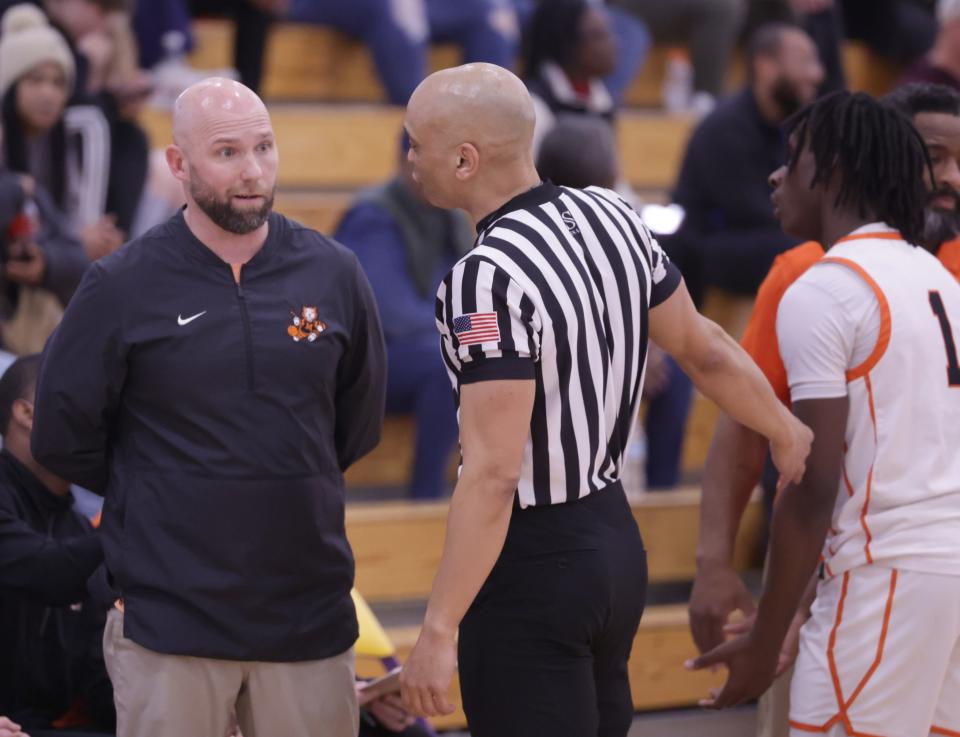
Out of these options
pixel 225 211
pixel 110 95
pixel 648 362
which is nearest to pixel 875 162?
pixel 225 211

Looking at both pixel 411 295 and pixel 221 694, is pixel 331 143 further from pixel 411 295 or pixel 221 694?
pixel 221 694

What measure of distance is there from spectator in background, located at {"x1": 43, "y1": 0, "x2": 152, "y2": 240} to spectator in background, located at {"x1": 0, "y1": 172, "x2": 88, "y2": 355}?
590mm

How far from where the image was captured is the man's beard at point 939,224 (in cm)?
262

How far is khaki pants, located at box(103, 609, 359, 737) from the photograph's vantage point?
2.13m

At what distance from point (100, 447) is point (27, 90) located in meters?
2.23

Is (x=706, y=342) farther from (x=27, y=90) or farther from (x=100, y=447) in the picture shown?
(x=27, y=90)

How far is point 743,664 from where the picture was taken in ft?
8.02

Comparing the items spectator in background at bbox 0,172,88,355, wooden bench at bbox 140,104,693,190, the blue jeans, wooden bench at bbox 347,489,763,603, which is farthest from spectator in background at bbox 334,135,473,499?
wooden bench at bbox 140,104,693,190

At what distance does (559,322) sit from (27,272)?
2.19 m

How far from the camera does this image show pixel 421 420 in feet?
13.5

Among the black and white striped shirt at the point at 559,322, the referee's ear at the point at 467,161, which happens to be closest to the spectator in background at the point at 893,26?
the black and white striped shirt at the point at 559,322

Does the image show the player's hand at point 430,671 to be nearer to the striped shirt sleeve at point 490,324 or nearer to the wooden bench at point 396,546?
the striped shirt sleeve at point 490,324

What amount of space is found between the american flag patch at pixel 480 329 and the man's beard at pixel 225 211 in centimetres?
42

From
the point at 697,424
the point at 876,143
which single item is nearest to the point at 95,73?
the point at 697,424
